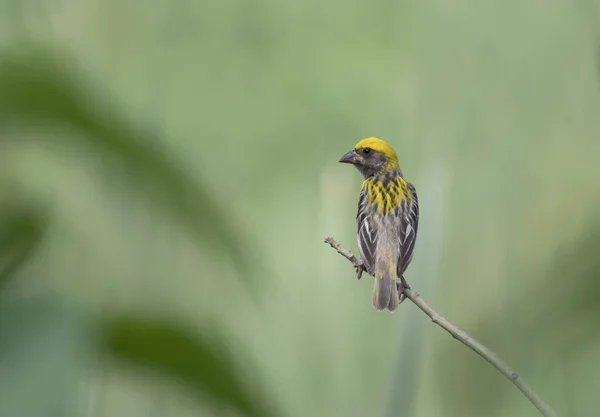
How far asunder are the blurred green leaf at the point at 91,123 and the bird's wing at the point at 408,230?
1.20ft

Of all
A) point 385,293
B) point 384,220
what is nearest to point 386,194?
point 384,220

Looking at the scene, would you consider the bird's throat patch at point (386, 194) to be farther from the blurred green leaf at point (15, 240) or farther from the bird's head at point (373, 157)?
the blurred green leaf at point (15, 240)

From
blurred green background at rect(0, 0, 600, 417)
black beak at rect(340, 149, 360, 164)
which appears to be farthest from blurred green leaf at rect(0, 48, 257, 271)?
black beak at rect(340, 149, 360, 164)

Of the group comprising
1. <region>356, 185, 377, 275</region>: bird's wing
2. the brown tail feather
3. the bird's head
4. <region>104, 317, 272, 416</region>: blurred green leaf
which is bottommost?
<region>104, 317, 272, 416</region>: blurred green leaf

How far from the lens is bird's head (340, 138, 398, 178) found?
824 mm

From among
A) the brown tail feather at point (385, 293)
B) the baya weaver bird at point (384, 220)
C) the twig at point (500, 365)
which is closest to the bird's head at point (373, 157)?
the baya weaver bird at point (384, 220)

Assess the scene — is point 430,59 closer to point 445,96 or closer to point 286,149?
point 445,96

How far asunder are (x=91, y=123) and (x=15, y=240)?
0.04 metres

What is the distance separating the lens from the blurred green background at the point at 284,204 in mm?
232

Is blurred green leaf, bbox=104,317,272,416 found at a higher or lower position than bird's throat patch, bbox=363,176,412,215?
lower

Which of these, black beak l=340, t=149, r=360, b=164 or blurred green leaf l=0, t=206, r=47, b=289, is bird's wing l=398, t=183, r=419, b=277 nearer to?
black beak l=340, t=149, r=360, b=164

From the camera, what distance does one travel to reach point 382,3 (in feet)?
4.96

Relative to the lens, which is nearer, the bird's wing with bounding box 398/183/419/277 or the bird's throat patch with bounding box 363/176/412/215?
the bird's wing with bounding box 398/183/419/277

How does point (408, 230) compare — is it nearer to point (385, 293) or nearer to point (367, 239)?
point (367, 239)
